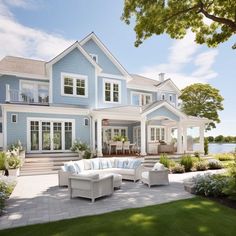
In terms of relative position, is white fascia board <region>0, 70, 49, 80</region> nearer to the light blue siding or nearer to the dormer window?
the dormer window

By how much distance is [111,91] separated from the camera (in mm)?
19828

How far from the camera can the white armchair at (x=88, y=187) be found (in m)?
7.20

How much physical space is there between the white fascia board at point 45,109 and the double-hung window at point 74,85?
6.68 ft

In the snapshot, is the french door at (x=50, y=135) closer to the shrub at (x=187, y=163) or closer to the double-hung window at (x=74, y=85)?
the double-hung window at (x=74, y=85)

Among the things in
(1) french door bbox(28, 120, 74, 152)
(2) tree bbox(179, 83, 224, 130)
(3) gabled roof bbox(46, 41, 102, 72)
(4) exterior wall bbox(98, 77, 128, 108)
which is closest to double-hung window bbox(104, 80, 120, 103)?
(4) exterior wall bbox(98, 77, 128, 108)

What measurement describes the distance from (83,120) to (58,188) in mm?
8251

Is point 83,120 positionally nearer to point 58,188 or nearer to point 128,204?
point 58,188

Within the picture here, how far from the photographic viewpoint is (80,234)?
458cm

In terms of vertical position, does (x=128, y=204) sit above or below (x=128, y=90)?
below

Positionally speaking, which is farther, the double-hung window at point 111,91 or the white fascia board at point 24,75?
the double-hung window at point 111,91

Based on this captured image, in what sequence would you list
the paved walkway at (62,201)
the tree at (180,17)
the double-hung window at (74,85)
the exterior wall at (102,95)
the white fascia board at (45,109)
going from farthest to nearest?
the exterior wall at (102,95) → the double-hung window at (74,85) → the white fascia board at (45,109) → the tree at (180,17) → the paved walkway at (62,201)

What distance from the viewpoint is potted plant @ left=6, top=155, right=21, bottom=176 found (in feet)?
39.1

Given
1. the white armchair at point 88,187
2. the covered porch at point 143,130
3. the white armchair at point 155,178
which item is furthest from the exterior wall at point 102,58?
the white armchair at point 88,187

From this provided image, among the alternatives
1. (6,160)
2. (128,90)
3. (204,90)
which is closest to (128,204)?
(6,160)
